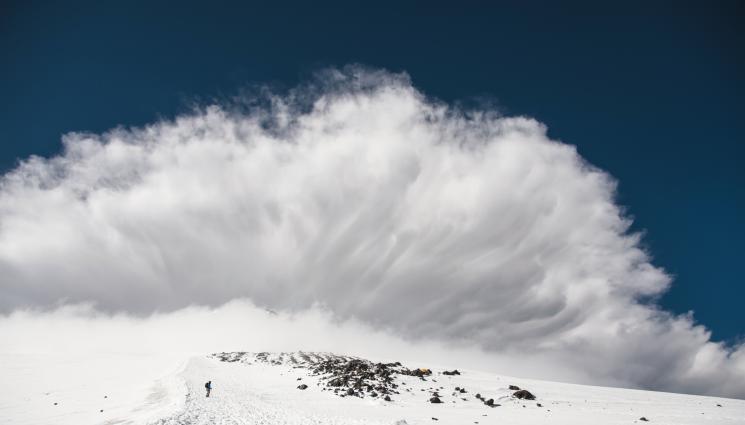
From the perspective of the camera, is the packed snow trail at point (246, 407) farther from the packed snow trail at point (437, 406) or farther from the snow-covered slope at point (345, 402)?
the snow-covered slope at point (345, 402)

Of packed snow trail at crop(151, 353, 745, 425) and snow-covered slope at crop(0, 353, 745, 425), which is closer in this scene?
snow-covered slope at crop(0, 353, 745, 425)

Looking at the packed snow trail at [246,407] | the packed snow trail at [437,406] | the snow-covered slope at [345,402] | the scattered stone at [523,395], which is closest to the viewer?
the packed snow trail at [246,407]

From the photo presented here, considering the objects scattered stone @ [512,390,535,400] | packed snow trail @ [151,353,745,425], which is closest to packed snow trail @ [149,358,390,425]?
packed snow trail @ [151,353,745,425]

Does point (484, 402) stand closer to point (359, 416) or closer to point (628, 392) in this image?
point (359, 416)

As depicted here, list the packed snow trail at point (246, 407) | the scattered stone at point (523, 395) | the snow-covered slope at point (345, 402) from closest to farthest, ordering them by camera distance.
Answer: the packed snow trail at point (246, 407)
the snow-covered slope at point (345, 402)
the scattered stone at point (523, 395)

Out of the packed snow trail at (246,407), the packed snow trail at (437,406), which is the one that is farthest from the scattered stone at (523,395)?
the packed snow trail at (246,407)

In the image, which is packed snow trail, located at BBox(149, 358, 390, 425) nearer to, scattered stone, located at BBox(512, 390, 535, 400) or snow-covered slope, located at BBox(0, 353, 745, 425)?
snow-covered slope, located at BBox(0, 353, 745, 425)

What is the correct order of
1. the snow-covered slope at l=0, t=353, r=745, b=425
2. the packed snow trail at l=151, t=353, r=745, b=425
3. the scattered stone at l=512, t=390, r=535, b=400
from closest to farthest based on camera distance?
the snow-covered slope at l=0, t=353, r=745, b=425 < the packed snow trail at l=151, t=353, r=745, b=425 < the scattered stone at l=512, t=390, r=535, b=400

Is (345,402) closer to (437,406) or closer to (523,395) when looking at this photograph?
(437,406)

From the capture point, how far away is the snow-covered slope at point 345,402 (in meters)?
33.1

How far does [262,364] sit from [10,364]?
47.4 meters

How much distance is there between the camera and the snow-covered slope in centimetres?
3309

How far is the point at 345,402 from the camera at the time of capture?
42.2 m

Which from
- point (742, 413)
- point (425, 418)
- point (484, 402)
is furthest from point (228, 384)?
point (742, 413)
